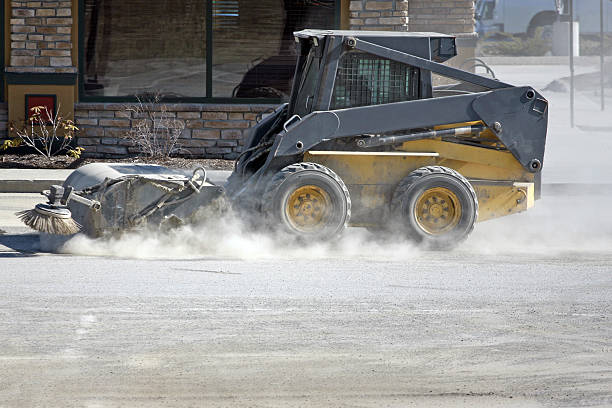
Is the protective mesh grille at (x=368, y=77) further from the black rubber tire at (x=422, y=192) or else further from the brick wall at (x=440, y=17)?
the brick wall at (x=440, y=17)

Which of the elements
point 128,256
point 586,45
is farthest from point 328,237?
point 586,45

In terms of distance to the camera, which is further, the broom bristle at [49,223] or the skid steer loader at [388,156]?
the skid steer loader at [388,156]

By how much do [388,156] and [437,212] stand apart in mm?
711

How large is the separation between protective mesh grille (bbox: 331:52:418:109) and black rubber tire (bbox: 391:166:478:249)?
34.9 inches

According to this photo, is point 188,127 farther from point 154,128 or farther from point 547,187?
point 547,187

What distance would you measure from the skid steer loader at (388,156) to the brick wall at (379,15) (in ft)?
20.9

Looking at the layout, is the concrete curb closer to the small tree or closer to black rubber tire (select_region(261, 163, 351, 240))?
the small tree

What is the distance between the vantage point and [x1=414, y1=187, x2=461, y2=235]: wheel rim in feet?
31.7

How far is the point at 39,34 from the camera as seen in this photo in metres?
16.3

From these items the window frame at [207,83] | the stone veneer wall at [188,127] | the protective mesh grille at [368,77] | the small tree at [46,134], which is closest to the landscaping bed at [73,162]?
the small tree at [46,134]

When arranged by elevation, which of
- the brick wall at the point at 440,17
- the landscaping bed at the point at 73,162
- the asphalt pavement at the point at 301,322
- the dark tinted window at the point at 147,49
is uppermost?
the brick wall at the point at 440,17

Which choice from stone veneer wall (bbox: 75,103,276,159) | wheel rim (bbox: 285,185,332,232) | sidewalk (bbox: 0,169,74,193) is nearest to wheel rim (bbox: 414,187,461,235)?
wheel rim (bbox: 285,185,332,232)

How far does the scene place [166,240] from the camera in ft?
30.2

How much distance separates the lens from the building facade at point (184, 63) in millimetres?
16469
